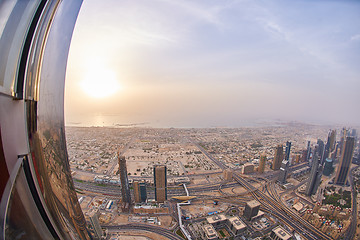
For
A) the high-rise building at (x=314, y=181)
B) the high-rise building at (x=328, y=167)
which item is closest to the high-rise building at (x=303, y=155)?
the high-rise building at (x=328, y=167)

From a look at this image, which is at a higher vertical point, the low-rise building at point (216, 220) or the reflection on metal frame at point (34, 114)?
the reflection on metal frame at point (34, 114)

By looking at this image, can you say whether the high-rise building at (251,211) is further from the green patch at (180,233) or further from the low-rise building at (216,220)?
the green patch at (180,233)

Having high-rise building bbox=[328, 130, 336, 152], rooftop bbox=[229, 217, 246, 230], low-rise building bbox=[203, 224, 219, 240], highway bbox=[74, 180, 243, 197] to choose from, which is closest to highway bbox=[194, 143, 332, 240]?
highway bbox=[74, 180, 243, 197]

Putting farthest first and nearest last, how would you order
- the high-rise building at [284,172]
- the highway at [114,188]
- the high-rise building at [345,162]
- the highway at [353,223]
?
the high-rise building at [284,172] → the high-rise building at [345,162] → the highway at [114,188] → the highway at [353,223]

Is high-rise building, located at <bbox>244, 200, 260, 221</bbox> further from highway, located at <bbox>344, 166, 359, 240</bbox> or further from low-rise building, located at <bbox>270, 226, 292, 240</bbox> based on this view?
highway, located at <bbox>344, 166, 359, 240</bbox>

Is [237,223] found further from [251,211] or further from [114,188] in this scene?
[114,188]

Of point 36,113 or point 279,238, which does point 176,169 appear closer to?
point 279,238

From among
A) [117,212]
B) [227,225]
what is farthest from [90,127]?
[227,225]
